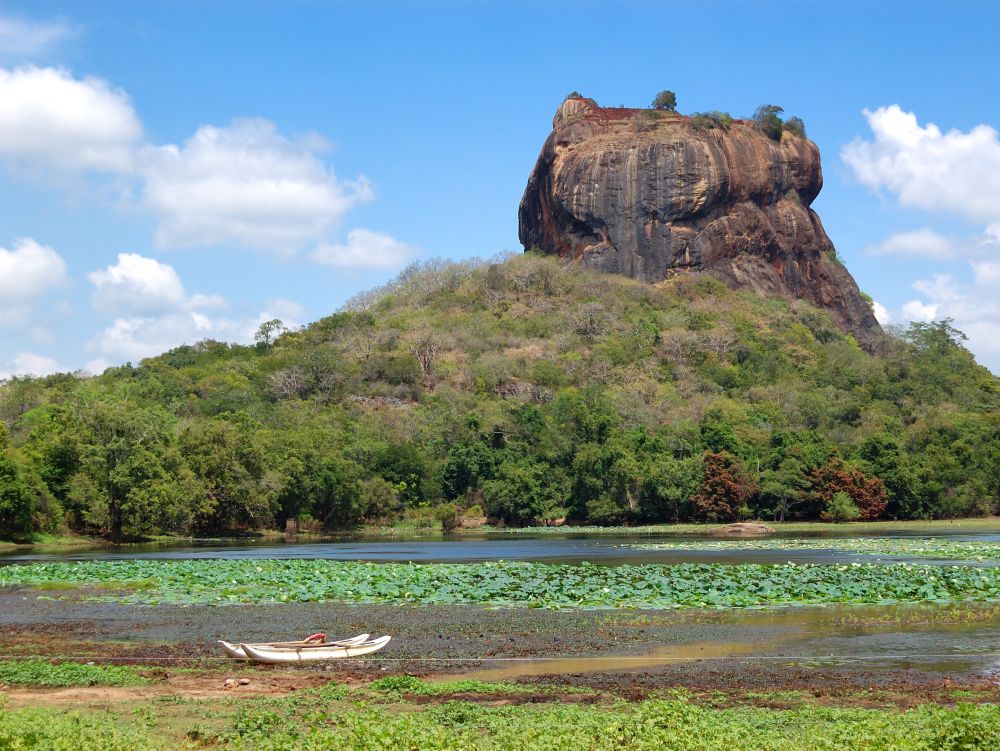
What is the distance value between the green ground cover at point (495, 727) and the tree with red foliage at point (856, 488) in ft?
207

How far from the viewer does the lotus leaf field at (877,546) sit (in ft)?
132

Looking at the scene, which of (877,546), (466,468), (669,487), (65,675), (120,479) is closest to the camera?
(65,675)

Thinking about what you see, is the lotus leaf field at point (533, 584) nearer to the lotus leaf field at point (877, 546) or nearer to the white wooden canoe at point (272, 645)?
the lotus leaf field at point (877, 546)

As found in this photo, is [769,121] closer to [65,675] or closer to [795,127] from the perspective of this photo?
[795,127]

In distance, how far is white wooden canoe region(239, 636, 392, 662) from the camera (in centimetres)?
1819

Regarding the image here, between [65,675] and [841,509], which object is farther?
[841,509]

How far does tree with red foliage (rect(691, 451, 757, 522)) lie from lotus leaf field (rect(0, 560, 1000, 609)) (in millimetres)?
41367

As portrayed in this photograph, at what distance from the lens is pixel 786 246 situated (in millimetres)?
139375

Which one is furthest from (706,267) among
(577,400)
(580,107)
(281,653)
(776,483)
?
(281,653)

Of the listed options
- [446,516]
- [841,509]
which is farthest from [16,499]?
[841,509]

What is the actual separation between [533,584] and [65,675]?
1518 cm

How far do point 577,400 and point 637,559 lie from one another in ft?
164

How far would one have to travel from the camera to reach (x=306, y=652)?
1847 cm

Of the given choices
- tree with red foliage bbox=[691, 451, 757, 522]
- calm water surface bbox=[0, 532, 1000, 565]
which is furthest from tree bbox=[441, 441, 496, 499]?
calm water surface bbox=[0, 532, 1000, 565]
